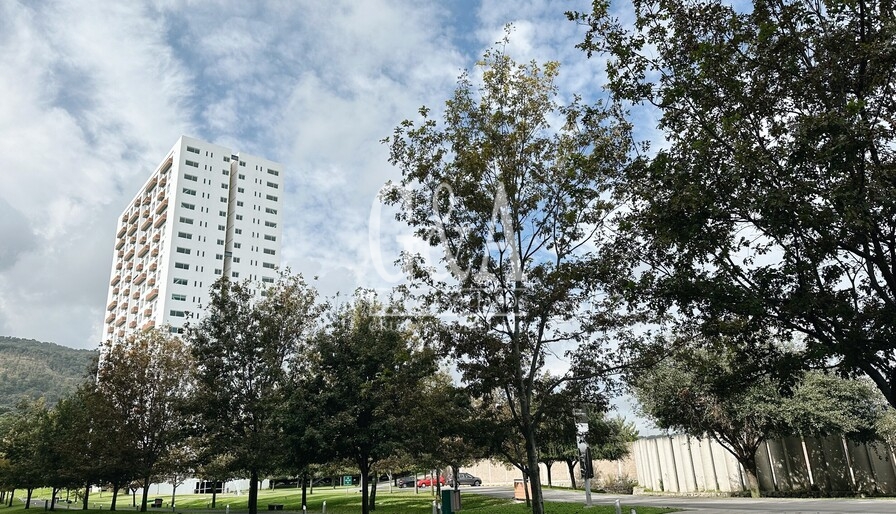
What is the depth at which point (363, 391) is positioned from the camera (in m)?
22.0

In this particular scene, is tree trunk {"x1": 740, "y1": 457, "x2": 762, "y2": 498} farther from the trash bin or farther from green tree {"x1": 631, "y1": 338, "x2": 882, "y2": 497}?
the trash bin

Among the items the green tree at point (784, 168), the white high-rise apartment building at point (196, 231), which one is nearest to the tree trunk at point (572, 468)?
the green tree at point (784, 168)

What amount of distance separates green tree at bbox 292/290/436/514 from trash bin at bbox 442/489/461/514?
634 cm

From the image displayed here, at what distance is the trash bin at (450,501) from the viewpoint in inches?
587

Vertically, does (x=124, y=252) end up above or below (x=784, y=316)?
above

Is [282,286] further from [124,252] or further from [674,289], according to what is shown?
[124,252]

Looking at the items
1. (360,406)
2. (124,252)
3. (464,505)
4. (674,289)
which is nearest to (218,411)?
(360,406)

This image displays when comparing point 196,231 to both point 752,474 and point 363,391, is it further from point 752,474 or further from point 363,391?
point 752,474

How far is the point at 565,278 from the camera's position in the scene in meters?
13.7

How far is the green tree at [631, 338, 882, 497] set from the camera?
26.9 metres

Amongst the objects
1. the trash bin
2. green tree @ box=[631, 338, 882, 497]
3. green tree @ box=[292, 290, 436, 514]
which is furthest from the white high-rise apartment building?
the trash bin

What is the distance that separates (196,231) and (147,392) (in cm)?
7296

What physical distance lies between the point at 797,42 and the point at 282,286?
2306 cm

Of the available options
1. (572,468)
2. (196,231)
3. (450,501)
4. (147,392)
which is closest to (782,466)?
(572,468)
